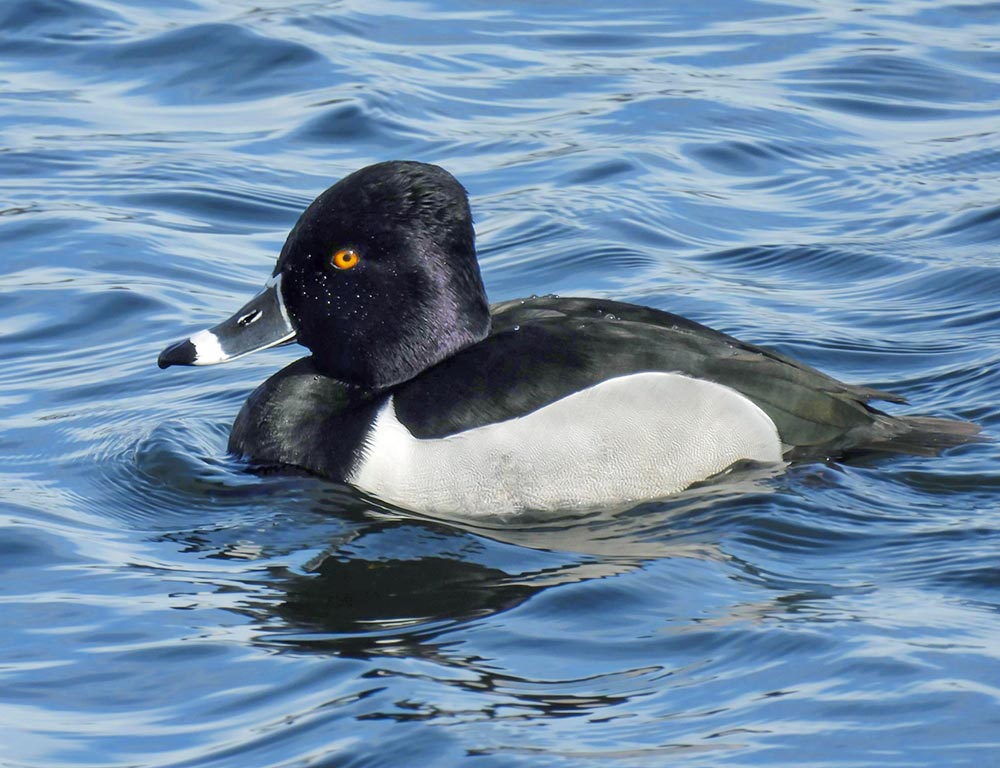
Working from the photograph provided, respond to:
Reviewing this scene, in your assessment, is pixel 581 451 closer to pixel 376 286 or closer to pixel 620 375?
pixel 620 375

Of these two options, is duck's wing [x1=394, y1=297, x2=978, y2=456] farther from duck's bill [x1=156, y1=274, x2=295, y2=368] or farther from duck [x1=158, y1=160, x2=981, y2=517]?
duck's bill [x1=156, y1=274, x2=295, y2=368]

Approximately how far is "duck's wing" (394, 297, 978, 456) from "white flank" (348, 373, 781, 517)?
5 centimetres

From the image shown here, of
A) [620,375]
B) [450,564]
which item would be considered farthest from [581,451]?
[450,564]

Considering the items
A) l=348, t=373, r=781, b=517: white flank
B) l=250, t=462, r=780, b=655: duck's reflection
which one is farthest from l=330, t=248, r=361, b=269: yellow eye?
l=250, t=462, r=780, b=655: duck's reflection

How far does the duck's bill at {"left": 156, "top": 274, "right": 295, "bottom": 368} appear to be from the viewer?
23.1 feet

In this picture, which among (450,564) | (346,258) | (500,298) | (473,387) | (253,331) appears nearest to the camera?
(450,564)

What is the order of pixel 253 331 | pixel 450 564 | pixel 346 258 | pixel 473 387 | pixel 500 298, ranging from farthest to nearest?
pixel 500 298 < pixel 253 331 < pixel 346 258 < pixel 473 387 < pixel 450 564

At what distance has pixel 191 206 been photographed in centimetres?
1033

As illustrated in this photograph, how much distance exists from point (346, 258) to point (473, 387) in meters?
0.79

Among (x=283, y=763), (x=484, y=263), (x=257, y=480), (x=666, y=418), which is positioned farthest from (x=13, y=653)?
(x=484, y=263)

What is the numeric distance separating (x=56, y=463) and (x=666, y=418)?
237 cm

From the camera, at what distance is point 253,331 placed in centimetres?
709

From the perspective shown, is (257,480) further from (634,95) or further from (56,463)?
(634,95)

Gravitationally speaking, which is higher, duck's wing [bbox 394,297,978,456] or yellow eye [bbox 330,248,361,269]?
yellow eye [bbox 330,248,361,269]
